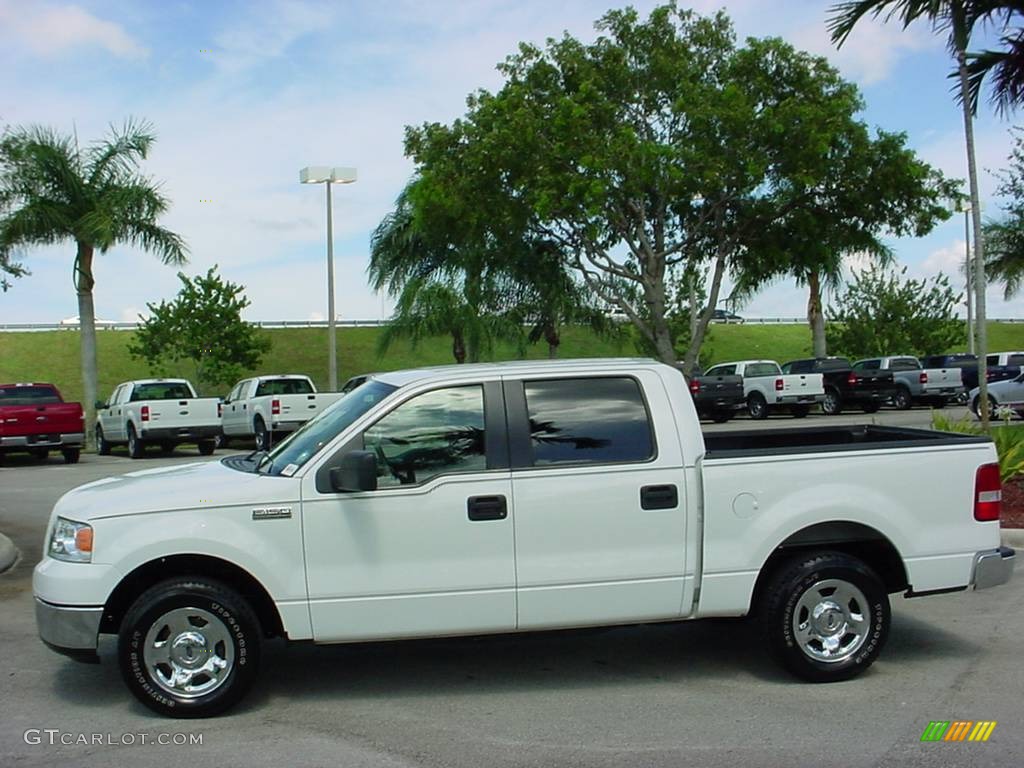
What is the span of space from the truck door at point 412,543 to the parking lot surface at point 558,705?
0.51 meters

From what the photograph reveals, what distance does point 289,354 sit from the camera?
61.4 m

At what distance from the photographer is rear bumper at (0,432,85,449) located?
2298 cm

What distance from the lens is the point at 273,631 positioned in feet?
19.9

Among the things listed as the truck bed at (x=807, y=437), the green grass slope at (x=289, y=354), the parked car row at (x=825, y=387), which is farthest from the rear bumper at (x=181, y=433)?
the green grass slope at (x=289, y=354)

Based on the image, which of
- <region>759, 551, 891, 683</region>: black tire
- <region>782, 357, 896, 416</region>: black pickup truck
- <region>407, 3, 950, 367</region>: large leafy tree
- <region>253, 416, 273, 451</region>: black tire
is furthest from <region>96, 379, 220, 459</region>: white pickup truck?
<region>759, 551, 891, 683</region>: black tire

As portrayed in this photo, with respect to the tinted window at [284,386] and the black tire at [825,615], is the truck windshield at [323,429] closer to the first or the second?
the black tire at [825,615]

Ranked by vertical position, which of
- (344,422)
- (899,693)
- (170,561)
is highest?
(344,422)

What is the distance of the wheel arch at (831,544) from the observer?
6250mm

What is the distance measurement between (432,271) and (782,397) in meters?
13.6

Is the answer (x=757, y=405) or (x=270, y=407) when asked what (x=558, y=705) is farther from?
(x=757, y=405)

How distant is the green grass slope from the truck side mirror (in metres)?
45.5

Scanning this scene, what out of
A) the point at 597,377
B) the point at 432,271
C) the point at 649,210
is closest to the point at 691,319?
the point at 432,271

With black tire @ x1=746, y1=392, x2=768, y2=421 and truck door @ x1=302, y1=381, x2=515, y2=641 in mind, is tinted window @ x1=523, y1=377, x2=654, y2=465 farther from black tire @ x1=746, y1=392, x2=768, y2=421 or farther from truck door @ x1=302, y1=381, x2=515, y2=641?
black tire @ x1=746, y1=392, x2=768, y2=421

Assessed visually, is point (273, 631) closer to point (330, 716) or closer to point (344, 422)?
point (330, 716)
